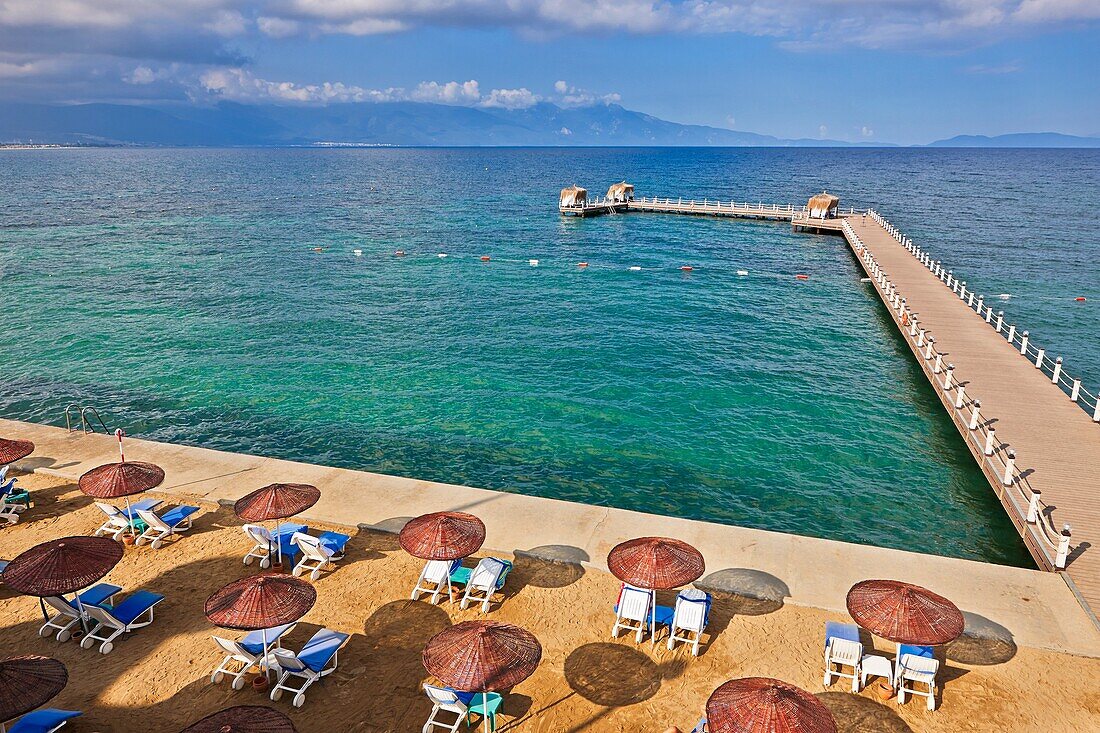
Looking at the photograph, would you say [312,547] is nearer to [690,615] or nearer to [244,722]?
[244,722]

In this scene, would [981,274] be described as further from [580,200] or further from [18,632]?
[18,632]

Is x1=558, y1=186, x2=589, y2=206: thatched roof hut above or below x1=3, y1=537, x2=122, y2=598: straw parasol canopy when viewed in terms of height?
above

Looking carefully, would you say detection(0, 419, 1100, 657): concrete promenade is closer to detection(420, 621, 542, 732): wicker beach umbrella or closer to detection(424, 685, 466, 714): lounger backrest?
detection(420, 621, 542, 732): wicker beach umbrella

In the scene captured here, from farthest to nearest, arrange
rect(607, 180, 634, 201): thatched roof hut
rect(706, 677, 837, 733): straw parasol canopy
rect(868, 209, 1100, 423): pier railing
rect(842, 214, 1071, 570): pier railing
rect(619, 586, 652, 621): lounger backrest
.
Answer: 1. rect(607, 180, 634, 201): thatched roof hut
2. rect(868, 209, 1100, 423): pier railing
3. rect(842, 214, 1071, 570): pier railing
4. rect(619, 586, 652, 621): lounger backrest
5. rect(706, 677, 837, 733): straw parasol canopy

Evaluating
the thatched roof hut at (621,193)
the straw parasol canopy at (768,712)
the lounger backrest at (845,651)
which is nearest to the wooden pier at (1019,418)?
the lounger backrest at (845,651)

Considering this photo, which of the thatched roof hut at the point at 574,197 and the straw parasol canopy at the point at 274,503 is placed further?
the thatched roof hut at the point at 574,197

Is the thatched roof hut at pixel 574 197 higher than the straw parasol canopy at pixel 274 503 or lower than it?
higher

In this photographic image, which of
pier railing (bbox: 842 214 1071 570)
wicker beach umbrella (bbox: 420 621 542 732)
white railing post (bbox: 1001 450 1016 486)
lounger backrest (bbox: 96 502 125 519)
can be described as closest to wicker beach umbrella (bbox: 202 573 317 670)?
wicker beach umbrella (bbox: 420 621 542 732)

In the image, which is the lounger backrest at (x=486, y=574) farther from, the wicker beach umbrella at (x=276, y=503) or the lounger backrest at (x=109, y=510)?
the lounger backrest at (x=109, y=510)
